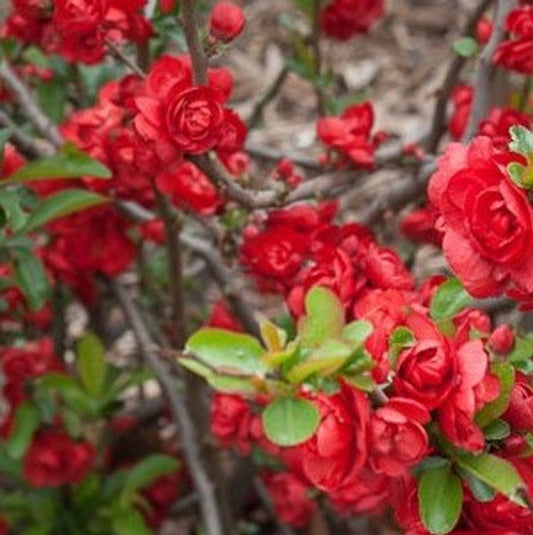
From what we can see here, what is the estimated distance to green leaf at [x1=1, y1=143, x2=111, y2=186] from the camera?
1.50m

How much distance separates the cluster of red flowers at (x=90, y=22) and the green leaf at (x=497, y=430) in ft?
1.99

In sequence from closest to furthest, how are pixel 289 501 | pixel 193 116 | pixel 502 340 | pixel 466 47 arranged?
pixel 502 340
pixel 193 116
pixel 466 47
pixel 289 501

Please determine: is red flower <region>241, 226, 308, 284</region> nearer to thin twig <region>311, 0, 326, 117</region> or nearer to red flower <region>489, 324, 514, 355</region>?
red flower <region>489, 324, 514, 355</region>

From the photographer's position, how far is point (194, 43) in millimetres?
1269

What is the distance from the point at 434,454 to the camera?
1110 millimetres

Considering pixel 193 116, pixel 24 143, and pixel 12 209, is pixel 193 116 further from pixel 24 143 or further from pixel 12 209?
pixel 24 143

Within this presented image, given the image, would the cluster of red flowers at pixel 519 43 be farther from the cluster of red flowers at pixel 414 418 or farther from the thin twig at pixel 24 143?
the thin twig at pixel 24 143

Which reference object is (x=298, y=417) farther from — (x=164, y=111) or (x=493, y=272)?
(x=164, y=111)

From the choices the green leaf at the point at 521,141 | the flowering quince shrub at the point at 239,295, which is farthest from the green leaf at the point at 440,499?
the green leaf at the point at 521,141

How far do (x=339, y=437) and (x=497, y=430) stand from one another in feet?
0.48

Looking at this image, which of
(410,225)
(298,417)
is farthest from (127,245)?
(298,417)

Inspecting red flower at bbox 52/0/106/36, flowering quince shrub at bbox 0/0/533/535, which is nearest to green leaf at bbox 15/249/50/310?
flowering quince shrub at bbox 0/0/533/535

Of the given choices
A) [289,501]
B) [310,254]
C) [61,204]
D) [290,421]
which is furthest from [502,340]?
[289,501]

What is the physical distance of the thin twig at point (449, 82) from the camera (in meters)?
1.87
